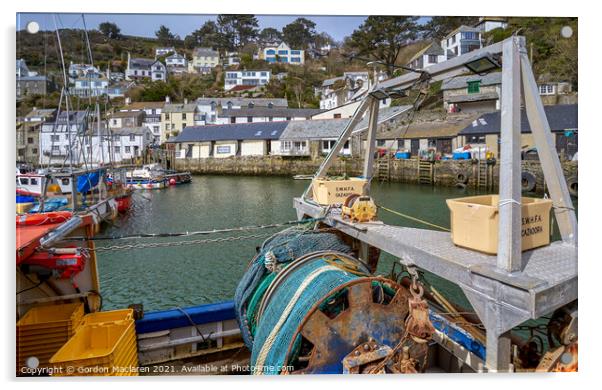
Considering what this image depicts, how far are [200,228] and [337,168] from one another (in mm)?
20904

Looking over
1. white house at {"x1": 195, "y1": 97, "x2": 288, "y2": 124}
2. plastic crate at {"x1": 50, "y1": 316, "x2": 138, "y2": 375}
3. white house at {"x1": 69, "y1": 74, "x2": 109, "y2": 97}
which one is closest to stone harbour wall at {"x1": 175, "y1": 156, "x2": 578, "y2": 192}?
white house at {"x1": 195, "y1": 97, "x2": 288, "y2": 124}

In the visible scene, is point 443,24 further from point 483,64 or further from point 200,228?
point 200,228

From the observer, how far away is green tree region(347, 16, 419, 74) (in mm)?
4410

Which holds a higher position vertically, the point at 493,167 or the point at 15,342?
the point at 493,167

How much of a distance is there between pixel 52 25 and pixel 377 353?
4410 mm

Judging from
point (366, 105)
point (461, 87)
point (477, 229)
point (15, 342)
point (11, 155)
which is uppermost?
point (461, 87)

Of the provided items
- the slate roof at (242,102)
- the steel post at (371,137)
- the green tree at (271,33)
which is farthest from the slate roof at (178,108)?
the steel post at (371,137)

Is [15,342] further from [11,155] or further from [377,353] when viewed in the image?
[377,353]

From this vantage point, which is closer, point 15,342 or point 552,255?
point 552,255

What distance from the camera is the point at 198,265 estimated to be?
33.5 feet

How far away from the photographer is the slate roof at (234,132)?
41.8 metres

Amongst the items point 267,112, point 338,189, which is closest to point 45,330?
point 338,189

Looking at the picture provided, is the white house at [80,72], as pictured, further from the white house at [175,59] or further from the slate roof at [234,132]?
the slate roof at [234,132]

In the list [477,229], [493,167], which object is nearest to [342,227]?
[477,229]
